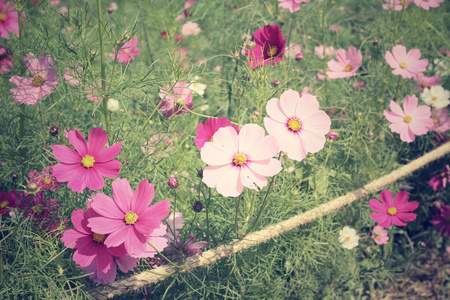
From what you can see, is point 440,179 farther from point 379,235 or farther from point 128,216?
point 128,216

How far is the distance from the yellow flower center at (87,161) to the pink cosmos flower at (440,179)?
135 centimetres

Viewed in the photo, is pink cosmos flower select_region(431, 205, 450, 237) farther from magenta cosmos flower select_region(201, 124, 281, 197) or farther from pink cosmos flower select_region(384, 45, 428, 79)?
magenta cosmos flower select_region(201, 124, 281, 197)

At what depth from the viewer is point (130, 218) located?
2.39 feet

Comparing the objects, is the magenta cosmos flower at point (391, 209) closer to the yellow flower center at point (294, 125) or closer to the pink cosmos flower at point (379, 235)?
the pink cosmos flower at point (379, 235)

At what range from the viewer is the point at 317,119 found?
2.47ft

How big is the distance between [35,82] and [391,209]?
1.14 metres

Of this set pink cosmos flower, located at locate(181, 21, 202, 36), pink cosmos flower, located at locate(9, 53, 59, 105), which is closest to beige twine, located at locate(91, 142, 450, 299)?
pink cosmos flower, located at locate(9, 53, 59, 105)

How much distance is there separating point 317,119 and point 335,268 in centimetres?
73

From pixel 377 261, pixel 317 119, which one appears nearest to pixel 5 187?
pixel 317 119

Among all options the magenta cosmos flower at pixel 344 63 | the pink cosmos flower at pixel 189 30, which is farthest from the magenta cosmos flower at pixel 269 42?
the pink cosmos flower at pixel 189 30

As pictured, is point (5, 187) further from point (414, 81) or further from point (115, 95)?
point (414, 81)

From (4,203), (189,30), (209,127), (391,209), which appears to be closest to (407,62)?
(391,209)

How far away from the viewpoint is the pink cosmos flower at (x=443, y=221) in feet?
4.35

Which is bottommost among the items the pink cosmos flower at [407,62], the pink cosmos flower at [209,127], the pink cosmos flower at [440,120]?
the pink cosmos flower at [440,120]
